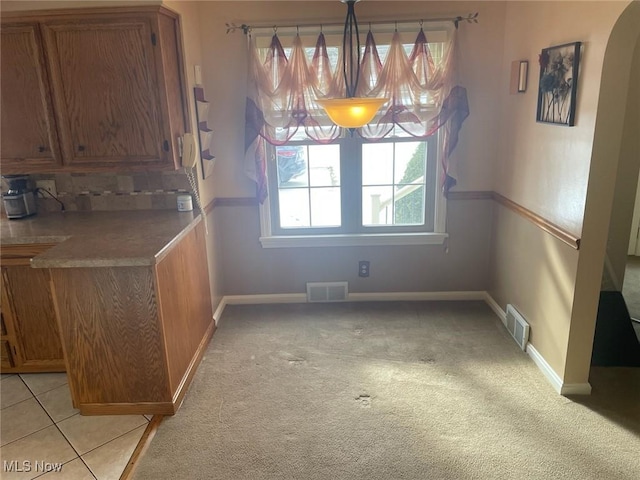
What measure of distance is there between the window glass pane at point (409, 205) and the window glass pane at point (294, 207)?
0.72m

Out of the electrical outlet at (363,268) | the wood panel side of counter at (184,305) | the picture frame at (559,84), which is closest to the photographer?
the picture frame at (559,84)

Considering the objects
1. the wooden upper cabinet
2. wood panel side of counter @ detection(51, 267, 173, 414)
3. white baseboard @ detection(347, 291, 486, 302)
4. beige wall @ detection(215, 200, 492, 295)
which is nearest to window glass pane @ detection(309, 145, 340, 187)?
beige wall @ detection(215, 200, 492, 295)

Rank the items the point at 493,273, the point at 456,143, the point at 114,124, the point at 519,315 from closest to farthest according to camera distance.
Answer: the point at 114,124 < the point at 519,315 < the point at 456,143 < the point at 493,273

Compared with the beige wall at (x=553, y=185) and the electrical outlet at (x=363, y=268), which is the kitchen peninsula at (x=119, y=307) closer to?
the electrical outlet at (x=363, y=268)

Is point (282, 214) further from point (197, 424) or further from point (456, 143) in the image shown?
point (197, 424)

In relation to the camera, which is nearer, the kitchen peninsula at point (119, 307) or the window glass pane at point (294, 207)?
the kitchen peninsula at point (119, 307)

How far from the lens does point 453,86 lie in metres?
3.26

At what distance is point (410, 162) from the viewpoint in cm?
354

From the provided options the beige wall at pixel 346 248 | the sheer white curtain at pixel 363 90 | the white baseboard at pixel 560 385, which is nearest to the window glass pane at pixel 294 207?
the beige wall at pixel 346 248

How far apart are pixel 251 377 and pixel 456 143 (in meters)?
2.19

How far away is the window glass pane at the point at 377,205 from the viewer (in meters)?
3.61

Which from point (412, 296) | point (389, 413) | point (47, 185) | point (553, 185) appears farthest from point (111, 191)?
point (553, 185)

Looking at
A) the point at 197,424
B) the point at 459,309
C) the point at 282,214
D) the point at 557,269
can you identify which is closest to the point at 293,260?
the point at 282,214
